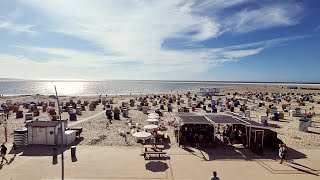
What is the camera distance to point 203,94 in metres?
79.9

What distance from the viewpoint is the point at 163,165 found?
17.2 meters

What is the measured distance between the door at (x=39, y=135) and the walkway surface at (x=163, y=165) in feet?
3.42

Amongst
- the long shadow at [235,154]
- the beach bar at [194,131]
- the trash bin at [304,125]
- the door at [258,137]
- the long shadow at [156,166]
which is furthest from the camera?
the trash bin at [304,125]

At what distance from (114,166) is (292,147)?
1374 cm

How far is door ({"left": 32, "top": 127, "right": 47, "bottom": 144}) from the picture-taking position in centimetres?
2180

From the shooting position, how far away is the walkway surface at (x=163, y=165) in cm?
1543

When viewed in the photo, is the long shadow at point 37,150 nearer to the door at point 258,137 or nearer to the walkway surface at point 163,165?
the walkway surface at point 163,165

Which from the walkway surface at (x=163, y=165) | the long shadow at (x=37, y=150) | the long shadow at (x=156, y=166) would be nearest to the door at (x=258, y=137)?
the walkway surface at (x=163, y=165)

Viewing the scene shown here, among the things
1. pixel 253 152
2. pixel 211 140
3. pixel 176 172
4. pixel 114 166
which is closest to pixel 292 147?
pixel 253 152

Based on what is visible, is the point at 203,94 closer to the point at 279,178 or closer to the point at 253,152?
the point at 253,152

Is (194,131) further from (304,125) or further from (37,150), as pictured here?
(304,125)

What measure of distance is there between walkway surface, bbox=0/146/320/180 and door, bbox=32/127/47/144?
1.04 meters

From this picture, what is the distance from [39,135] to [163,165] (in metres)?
10.4

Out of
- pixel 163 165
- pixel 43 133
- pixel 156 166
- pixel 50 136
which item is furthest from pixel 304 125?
pixel 43 133
